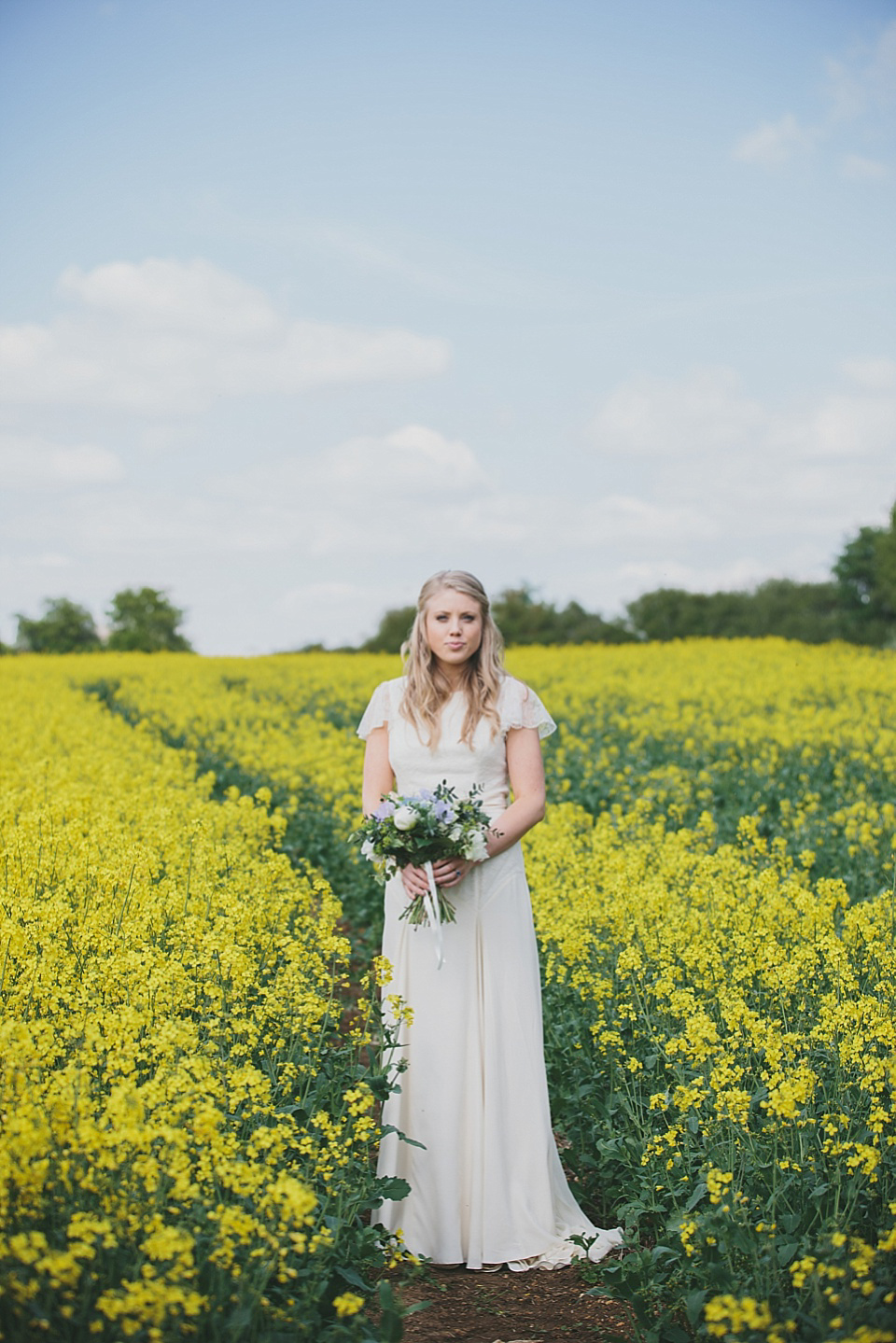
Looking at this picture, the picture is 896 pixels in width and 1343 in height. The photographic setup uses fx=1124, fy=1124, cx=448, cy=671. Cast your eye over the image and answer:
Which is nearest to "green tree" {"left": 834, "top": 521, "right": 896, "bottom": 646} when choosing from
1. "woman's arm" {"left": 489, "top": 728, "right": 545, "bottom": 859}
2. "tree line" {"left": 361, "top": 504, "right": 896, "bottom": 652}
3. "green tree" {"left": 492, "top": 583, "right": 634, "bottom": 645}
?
"tree line" {"left": 361, "top": 504, "right": 896, "bottom": 652}

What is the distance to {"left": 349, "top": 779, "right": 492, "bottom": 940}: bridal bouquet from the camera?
402cm

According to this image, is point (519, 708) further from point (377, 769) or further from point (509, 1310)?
point (509, 1310)

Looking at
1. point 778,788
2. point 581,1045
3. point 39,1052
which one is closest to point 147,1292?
point 39,1052

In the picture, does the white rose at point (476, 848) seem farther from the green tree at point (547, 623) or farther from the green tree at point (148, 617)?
the green tree at point (148, 617)

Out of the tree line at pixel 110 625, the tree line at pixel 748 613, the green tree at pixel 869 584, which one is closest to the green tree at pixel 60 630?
the tree line at pixel 110 625

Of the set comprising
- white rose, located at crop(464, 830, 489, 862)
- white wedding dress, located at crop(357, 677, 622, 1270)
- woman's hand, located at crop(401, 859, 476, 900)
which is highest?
white rose, located at crop(464, 830, 489, 862)

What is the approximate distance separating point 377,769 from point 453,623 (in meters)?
0.68

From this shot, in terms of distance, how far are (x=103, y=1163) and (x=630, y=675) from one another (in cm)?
1876

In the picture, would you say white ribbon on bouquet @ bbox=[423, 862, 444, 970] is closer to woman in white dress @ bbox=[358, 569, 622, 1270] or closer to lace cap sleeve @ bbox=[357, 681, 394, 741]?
woman in white dress @ bbox=[358, 569, 622, 1270]

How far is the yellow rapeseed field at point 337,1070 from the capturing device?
9.46 feet

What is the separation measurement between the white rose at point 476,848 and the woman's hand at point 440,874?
0.10 metres

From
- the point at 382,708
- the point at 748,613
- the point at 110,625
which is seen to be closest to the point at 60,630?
the point at 110,625

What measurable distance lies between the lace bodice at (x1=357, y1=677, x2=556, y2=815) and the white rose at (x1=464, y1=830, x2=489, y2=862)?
15.2 inches

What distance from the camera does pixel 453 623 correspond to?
4.39m
